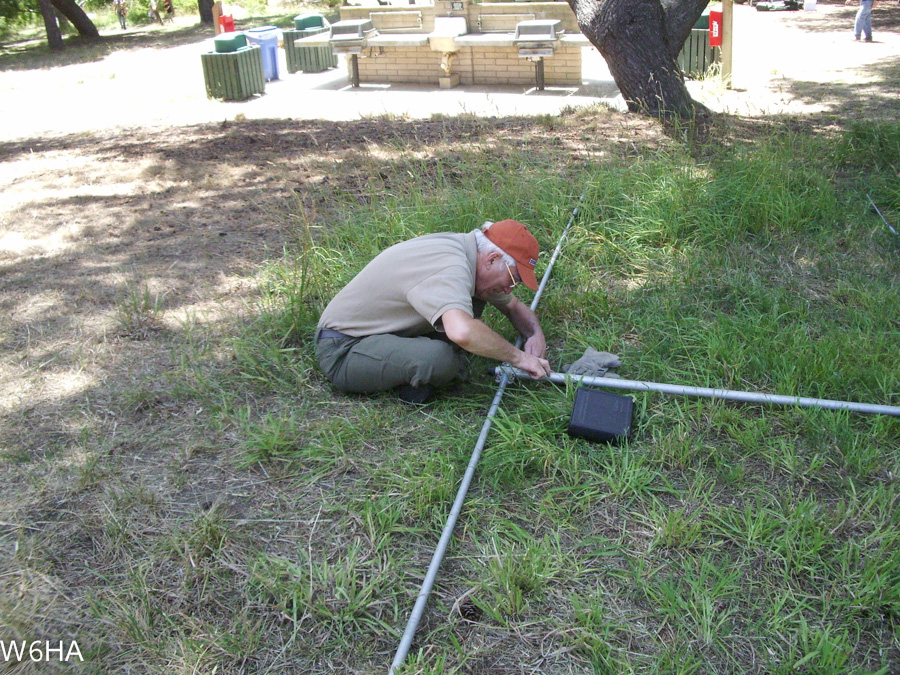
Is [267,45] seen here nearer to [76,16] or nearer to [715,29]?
[715,29]

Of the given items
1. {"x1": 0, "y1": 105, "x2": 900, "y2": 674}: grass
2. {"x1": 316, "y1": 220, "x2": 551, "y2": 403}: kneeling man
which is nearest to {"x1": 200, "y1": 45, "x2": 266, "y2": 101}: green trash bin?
{"x1": 0, "y1": 105, "x2": 900, "y2": 674}: grass

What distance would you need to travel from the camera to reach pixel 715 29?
1102cm

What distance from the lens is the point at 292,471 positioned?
3.30m

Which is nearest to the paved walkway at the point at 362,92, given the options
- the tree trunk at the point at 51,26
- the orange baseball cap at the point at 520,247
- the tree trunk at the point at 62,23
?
the tree trunk at the point at 51,26

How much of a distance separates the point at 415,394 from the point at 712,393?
4.51ft

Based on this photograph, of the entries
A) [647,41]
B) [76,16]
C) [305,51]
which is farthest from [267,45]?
[76,16]

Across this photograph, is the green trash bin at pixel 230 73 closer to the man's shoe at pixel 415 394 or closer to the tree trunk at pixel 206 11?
the man's shoe at pixel 415 394

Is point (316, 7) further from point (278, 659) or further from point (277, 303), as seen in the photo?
point (278, 659)

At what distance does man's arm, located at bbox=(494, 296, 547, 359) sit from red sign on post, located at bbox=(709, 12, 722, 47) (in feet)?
28.4

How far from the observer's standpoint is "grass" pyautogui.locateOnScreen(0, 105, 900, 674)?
249 cm

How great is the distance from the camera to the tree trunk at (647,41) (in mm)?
7941

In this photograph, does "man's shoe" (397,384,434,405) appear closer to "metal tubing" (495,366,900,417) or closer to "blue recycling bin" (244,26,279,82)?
"metal tubing" (495,366,900,417)

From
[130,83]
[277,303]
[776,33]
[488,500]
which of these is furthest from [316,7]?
[488,500]

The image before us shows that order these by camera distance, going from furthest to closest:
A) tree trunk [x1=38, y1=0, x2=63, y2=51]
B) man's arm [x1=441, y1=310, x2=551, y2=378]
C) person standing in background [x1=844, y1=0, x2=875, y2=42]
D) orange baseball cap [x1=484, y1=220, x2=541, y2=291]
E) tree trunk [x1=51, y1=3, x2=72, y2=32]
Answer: tree trunk [x1=51, y1=3, x2=72, y2=32], tree trunk [x1=38, y1=0, x2=63, y2=51], person standing in background [x1=844, y1=0, x2=875, y2=42], orange baseball cap [x1=484, y1=220, x2=541, y2=291], man's arm [x1=441, y1=310, x2=551, y2=378]
